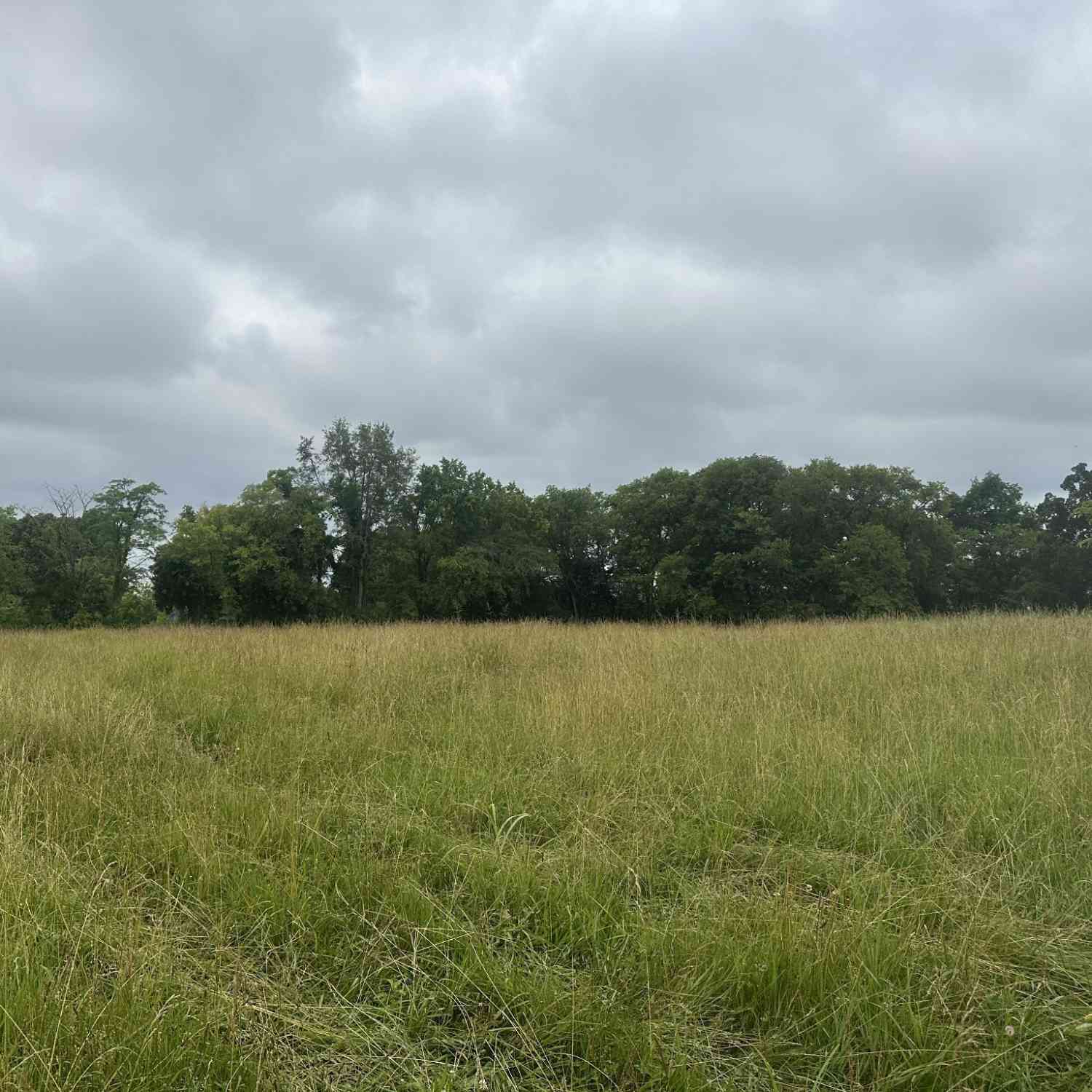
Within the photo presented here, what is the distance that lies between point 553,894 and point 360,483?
3901cm

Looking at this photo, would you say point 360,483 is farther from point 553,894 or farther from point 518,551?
point 553,894

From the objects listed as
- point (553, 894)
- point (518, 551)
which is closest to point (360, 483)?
point (518, 551)

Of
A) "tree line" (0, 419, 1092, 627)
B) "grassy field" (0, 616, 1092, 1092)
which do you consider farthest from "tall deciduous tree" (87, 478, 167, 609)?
"grassy field" (0, 616, 1092, 1092)

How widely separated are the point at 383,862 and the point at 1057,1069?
259cm

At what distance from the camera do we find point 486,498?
1606 inches

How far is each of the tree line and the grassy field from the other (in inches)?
1028

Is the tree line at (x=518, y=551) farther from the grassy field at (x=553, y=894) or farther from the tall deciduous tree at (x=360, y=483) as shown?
the grassy field at (x=553, y=894)

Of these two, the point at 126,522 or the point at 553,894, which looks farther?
the point at 126,522

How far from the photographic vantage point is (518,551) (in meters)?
39.4

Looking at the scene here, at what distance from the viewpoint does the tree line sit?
32.4 metres

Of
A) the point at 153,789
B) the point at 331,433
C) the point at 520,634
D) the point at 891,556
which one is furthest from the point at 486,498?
the point at 153,789

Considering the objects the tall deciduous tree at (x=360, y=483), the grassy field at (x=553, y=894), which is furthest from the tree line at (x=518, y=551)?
the grassy field at (x=553, y=894)

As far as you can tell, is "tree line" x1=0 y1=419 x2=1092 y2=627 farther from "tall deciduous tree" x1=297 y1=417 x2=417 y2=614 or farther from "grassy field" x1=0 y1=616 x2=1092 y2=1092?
"grassy field" x1=0 y1=616 x2=1092 y2=1092

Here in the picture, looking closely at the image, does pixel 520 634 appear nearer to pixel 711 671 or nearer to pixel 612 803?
pixel 711 671
